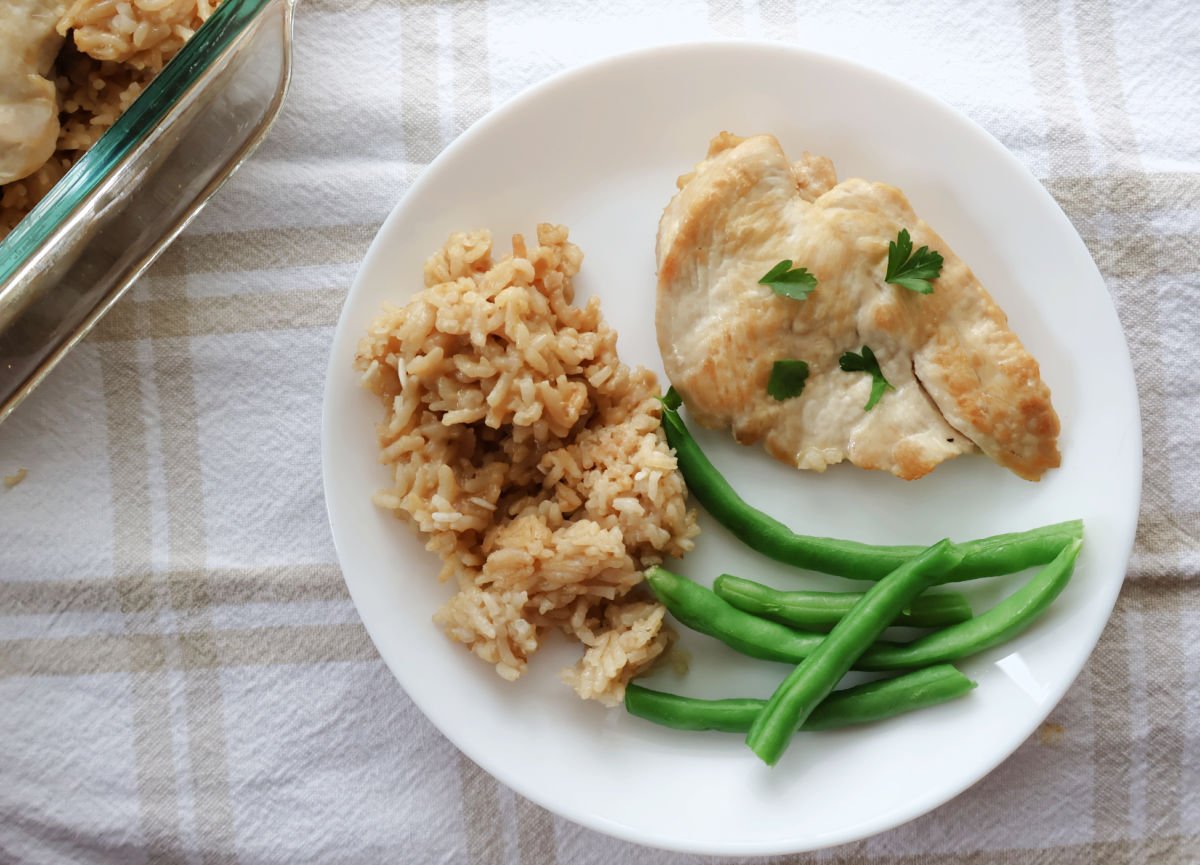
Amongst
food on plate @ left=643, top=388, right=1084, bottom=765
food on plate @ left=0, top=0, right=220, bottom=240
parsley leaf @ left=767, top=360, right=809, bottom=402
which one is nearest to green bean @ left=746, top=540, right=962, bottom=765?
food on plate @ left=643, top=388, right=1084, bottom=765

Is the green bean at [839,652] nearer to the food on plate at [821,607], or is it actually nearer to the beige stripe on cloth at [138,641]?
the food on plate at [821,607]

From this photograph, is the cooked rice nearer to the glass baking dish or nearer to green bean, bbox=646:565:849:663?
green bean, bbox=646:565:849:663

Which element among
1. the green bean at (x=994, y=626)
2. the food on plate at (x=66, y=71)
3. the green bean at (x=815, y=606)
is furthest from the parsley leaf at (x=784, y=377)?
the food on plate at (x=66, y=71)

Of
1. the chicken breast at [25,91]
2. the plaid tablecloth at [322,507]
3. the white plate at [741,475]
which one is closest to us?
the chicken breast at [25,91]

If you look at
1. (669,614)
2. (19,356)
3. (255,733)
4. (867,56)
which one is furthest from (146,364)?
(867,56)

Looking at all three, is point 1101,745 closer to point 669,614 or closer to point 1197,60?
point 669,614

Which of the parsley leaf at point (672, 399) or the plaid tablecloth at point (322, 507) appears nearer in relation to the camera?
the parsley leaf at point (672, 399)
